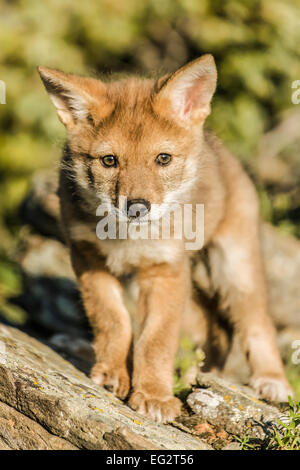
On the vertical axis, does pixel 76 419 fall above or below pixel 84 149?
below

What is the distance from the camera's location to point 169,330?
13.3 ft

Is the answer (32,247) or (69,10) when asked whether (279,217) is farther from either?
(69,10)

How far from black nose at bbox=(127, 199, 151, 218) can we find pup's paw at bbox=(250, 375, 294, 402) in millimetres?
1787

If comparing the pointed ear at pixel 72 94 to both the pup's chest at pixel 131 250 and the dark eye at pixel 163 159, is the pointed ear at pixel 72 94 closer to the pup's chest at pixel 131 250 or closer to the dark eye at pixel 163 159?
the dark eye at pixel 163 159

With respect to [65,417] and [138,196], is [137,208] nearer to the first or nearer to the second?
[138,196]

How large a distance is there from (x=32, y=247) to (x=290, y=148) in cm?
404

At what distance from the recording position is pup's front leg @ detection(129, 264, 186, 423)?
3645 mm

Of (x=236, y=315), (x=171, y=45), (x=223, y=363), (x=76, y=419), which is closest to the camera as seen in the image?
(x=76, y=419)

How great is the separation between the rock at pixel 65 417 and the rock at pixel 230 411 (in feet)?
0.73

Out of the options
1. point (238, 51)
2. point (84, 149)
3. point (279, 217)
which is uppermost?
point (238, 51)

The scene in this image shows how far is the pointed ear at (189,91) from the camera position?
395 centimetres

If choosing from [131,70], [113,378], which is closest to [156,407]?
[113,378]

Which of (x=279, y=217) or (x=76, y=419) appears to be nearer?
(x=76, y=419)
